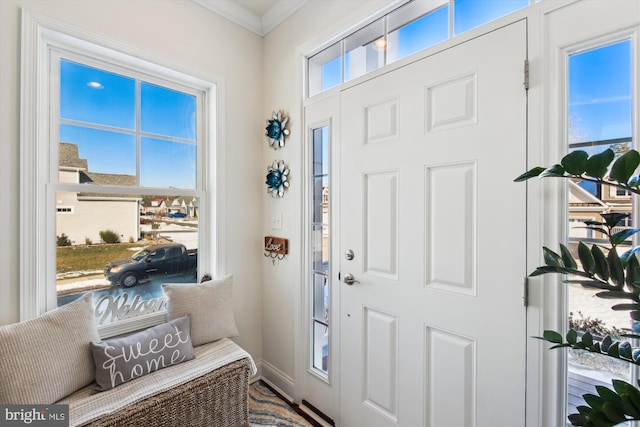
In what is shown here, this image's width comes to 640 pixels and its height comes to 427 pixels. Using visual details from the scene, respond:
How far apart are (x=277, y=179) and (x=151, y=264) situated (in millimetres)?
959

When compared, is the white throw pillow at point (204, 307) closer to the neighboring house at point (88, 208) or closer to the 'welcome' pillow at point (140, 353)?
the 'welcome' pillow at point (140, 353)

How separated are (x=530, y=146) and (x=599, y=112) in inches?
8.2

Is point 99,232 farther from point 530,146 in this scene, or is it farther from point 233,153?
point 530,146

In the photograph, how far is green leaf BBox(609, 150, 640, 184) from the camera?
583 mm

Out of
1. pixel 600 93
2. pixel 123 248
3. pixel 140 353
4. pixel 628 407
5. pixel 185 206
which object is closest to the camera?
pixel 628 407

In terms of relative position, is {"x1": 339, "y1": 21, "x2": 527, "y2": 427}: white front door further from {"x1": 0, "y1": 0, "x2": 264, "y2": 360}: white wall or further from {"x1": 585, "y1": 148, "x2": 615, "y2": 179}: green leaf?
{"x1": 0, "y1": 0, "x2": 264, "y2": 360}: white wall

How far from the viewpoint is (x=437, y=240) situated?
4.28ft

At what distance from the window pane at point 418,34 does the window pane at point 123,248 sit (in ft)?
5.02

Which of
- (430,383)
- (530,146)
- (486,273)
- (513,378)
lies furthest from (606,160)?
(430,383)

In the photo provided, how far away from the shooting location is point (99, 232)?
1658mm

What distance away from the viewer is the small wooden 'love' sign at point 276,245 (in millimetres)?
2023

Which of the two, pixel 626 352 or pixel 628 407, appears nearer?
pixel 628 407

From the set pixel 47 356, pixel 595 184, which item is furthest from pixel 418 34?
pixel 47 356
